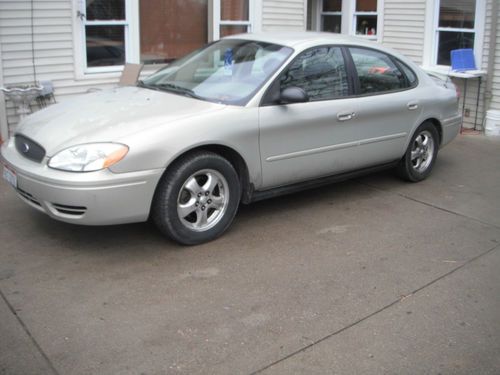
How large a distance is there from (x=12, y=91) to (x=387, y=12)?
660 cm

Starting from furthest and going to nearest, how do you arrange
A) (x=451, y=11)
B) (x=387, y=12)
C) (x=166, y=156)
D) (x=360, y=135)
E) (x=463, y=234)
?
(x=387, y=12), (x=451, y=11), (x=360, y=135), (x=463, y=234), (x=166, y=156)

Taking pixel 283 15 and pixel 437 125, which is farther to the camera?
pixel 283 15

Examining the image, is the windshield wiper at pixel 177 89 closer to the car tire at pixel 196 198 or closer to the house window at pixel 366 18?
the car tire at pixel 196 198

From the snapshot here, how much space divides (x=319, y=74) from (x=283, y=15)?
5226mm

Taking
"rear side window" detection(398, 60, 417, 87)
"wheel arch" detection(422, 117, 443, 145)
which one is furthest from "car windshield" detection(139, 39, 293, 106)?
"wheel arch" detection(422, 117, 443, 145)

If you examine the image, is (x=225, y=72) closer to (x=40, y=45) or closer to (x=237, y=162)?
(x=237, y=162)

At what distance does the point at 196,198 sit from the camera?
4.89 meters

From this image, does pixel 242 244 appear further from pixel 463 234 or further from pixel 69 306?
pixel 463 234

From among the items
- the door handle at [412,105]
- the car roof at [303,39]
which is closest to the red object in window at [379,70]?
the car roof at [303,39]

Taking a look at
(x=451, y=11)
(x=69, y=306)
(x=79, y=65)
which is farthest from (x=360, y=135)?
(x=451, y=11)

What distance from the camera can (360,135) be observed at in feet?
19.8

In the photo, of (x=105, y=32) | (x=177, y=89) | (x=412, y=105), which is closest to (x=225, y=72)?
(x=177, y=89)

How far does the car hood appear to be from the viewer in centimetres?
463

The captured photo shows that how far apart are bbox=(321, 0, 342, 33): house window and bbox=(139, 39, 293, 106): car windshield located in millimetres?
6700
